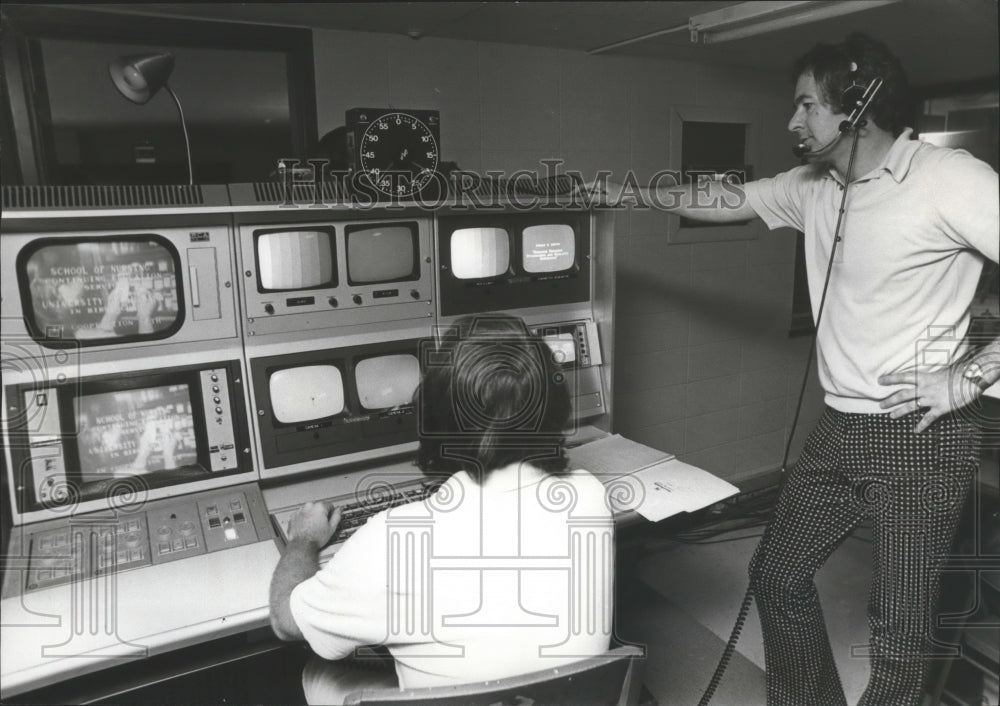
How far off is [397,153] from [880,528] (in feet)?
5.01

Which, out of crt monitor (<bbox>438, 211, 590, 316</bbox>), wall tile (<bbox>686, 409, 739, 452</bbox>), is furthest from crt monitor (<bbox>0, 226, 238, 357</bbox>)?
wall tile (<bbox>686, 409, 739, 452</bbox>)

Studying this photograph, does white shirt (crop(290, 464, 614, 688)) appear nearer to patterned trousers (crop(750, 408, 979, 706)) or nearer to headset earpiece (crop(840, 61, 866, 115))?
patterned trousers (crop(750, 408, 979, 706))

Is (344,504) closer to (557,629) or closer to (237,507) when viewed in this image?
(237,507)

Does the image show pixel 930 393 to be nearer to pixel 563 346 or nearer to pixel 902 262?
pixel 902 262

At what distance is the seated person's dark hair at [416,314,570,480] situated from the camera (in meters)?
1.16

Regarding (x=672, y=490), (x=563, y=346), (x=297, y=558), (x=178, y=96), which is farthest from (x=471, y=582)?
(x=178, y=96)

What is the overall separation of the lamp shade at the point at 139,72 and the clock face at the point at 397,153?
48 cm

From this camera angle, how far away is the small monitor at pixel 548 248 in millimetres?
2150

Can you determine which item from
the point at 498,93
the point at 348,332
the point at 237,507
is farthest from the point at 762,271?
the point at 237,507

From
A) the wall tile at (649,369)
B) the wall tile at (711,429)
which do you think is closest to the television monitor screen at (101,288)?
the wall tile at (649,369)

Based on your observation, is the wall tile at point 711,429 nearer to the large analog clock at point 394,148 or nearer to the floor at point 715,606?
the floor at point 715,606

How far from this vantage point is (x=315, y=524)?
154 cm

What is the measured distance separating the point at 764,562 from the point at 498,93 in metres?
1.98

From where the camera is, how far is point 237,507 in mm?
1704
